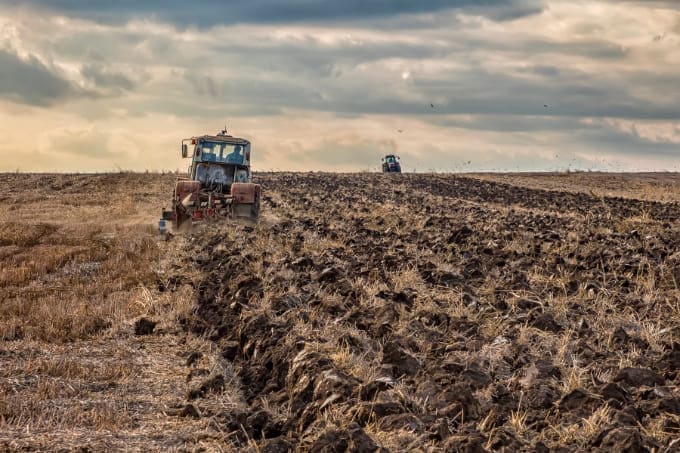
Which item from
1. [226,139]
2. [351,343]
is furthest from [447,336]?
[226,139]

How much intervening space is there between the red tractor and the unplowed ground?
282cm

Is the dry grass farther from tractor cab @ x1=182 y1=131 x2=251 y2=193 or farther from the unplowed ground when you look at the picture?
tractor cab @ x1=182 y1=131 x2=251 y2=193

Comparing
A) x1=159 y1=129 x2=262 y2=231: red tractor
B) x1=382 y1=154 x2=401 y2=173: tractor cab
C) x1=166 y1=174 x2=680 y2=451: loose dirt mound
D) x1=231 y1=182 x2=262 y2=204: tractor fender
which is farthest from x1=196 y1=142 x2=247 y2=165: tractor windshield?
x1=382 y1=154 x2=401 y2=173: tractor cab

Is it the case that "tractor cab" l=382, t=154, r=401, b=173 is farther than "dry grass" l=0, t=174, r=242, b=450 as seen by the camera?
Yes

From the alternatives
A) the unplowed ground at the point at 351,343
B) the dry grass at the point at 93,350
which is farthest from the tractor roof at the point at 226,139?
the unplowed ground at the point at 351,343

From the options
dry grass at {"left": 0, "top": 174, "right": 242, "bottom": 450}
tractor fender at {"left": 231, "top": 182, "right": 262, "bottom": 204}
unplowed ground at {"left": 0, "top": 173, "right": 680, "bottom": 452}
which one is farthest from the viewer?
tractor fender at {"left": 231, "top": 182, "right": 262, "bottom": 204}

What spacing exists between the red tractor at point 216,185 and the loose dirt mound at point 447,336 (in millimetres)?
3049

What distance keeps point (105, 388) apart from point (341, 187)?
3231 centimetres

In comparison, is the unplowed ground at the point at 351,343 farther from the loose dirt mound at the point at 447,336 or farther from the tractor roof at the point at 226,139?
the tractor roof at the point at 226,139

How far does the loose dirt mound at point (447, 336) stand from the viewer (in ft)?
18.0

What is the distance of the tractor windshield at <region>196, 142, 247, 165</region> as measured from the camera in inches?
857

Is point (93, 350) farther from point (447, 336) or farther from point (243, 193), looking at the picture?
point (243, 193)

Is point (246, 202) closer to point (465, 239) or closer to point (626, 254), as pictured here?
point (465, 239)

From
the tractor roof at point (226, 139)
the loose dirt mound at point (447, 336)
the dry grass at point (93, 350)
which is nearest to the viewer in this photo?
the loose dirt mound at point (447, 336)
